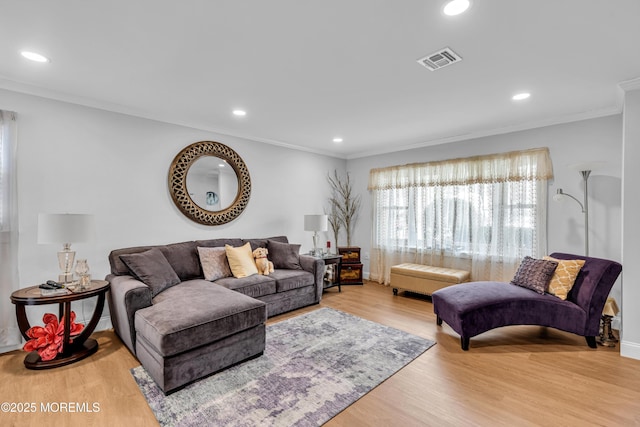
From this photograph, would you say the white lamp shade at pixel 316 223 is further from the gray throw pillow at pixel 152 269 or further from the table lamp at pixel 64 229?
the table lamp at pixel 64 229

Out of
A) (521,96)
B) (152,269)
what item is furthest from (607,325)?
(152,269)

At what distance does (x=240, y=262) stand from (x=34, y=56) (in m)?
2.63

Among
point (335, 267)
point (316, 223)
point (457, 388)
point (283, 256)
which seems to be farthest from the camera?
point (335, 267)

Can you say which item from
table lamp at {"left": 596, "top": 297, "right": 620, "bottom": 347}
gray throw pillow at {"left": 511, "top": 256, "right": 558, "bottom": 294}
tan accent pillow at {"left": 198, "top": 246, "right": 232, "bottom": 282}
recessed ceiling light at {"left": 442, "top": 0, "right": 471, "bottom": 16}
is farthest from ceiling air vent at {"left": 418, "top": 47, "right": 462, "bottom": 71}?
tan accent pillow at {"left": 198, "top": 246, "right": 232, "bottom": 282}

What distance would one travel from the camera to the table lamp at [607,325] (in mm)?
2844

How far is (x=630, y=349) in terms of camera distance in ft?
8.59

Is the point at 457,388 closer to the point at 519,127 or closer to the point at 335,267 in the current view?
the point at 335,267

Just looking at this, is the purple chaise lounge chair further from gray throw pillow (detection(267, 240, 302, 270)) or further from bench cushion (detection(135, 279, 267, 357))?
gray throw pillow (detection(267, 240, 302, 270))

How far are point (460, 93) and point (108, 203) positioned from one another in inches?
154

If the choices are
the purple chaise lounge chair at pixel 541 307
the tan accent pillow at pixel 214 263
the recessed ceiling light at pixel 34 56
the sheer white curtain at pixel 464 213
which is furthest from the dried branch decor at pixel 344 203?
the recessed ceiling light at pixel 34 56

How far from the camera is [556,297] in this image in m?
2.98

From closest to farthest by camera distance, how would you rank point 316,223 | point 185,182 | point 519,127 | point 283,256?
point 185,182
point 519,127
point 283,256
point 316,223

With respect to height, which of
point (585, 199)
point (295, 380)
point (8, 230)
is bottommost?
point (295, 380)

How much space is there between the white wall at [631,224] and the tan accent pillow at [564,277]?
0.36 metres
